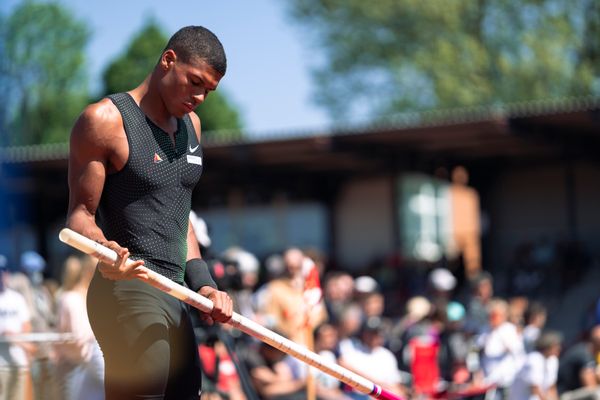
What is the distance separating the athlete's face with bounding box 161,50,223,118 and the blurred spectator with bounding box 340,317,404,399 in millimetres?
5873

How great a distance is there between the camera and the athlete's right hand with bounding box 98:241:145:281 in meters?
3.18

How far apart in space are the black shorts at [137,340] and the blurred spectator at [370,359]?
18.8ft

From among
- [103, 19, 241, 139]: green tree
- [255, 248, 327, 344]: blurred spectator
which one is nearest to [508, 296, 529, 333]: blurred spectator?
[255, 248, 327, 344]: blurred spectator

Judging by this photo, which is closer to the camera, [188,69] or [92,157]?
[92,157]

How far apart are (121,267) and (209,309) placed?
0.41 m

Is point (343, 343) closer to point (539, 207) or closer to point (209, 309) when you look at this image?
point (209, 309)

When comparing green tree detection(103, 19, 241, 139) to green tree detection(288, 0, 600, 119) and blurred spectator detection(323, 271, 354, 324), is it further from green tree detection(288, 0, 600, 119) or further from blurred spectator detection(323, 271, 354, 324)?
blurred spectator detection(323, 271, 354, 324)

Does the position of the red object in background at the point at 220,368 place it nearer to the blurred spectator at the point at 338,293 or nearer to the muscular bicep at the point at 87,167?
the blurred spectator at the point at 338,293

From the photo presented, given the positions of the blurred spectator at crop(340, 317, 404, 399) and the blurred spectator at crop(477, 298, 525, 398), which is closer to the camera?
the blurred spectator at crop(340, 317, 404, 399)

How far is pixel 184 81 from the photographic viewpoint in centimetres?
351

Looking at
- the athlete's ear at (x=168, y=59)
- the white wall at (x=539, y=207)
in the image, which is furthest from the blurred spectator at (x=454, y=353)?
the white wall at (x=539, y=207)

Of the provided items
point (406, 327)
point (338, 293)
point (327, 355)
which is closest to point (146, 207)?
point (327, 355)

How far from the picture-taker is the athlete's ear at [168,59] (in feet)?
11.6

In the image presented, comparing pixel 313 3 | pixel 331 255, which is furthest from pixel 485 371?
pixel 313 3
